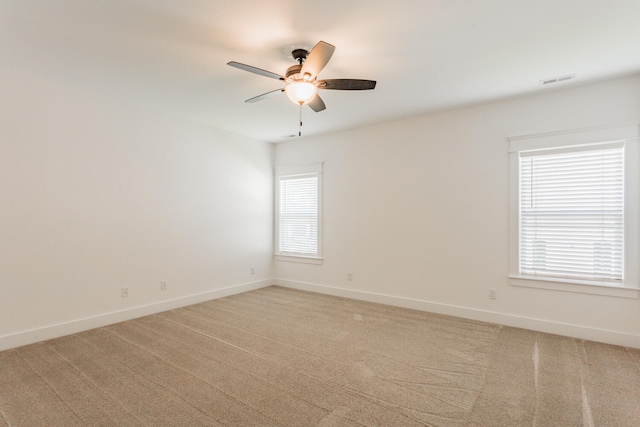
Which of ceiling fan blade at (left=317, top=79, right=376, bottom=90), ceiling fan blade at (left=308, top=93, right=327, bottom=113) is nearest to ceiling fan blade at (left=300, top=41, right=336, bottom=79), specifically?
ceiling fan blade at (left=317, top=79, right=376, bottom=90)

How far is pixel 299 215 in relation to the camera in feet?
19.6

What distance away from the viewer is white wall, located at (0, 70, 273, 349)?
3291 mm

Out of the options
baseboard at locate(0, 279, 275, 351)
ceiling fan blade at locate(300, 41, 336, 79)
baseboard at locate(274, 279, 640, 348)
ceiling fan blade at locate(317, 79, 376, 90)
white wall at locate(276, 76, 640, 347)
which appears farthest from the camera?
white wall at locate(276, 76, 640, 347)

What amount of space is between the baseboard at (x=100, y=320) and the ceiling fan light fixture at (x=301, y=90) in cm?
344

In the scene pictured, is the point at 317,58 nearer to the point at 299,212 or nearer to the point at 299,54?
the point at 299,54

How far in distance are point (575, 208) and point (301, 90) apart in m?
3.25

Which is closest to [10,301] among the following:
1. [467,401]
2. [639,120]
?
[467,401]

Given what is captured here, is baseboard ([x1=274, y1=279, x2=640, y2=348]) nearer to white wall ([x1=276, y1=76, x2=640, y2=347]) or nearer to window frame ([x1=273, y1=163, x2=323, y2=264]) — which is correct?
white wall ([x1=276, y1=76, x2=640, y2=347])

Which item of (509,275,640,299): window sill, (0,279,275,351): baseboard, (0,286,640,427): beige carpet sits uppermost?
(509,275,640,299): window sill

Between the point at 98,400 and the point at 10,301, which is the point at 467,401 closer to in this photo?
the point at 98,400

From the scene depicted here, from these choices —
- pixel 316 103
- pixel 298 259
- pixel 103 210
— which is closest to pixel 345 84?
pixel 316 103

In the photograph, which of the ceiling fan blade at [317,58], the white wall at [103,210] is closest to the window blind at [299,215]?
the white wall at [103,210]

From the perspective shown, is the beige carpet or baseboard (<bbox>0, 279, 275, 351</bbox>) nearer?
the beige carpet

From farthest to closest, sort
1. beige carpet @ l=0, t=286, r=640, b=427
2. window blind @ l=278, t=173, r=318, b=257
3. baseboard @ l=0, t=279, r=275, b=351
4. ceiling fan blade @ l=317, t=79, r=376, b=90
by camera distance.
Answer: window blind @ l=278, t=173, r=318, b=257 → baseboard @ l=0, t=279, r=275, b=351 → ceiling fan blade @ l=317, t=79, r=376, b=90 → beige carpet @ l=0, t=286, r=640, b=427
